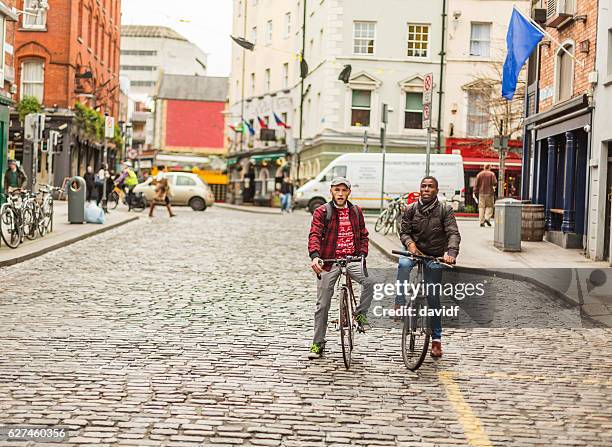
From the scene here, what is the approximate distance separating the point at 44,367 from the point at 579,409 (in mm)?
3971

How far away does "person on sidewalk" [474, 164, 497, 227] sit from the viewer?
25531 mm

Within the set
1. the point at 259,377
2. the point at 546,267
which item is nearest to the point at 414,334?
the point at 259,377

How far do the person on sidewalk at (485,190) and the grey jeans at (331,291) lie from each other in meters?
18.1

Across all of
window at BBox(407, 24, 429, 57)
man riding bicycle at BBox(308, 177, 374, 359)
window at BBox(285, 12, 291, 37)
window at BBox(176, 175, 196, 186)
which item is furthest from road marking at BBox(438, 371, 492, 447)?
window at BBox(285, 12, 291, 37)

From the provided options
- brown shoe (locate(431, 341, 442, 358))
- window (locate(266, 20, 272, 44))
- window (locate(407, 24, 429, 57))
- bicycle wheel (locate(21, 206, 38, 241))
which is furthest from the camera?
window (locate(266, 20, 272, 44))

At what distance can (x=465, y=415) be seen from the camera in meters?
6.00

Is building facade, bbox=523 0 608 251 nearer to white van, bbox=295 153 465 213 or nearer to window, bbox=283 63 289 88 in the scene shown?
white van, bbox=295 153 465 213

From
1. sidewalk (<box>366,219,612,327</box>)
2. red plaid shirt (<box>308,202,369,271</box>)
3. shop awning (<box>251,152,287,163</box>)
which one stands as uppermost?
shop awning (<box>251,152,287,163</box>)

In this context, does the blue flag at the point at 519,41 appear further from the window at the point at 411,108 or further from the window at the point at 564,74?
the window at the point at 411,108

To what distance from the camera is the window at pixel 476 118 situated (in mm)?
43500

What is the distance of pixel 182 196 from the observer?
39.9m

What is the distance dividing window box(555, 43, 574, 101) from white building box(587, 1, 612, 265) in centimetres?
233

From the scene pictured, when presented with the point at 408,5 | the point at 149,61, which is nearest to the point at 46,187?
the point at 408,5

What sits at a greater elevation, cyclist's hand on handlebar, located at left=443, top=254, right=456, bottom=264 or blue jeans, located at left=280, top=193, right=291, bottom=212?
blue jeans, located at left=280, top=193, right=291, bottom=212
